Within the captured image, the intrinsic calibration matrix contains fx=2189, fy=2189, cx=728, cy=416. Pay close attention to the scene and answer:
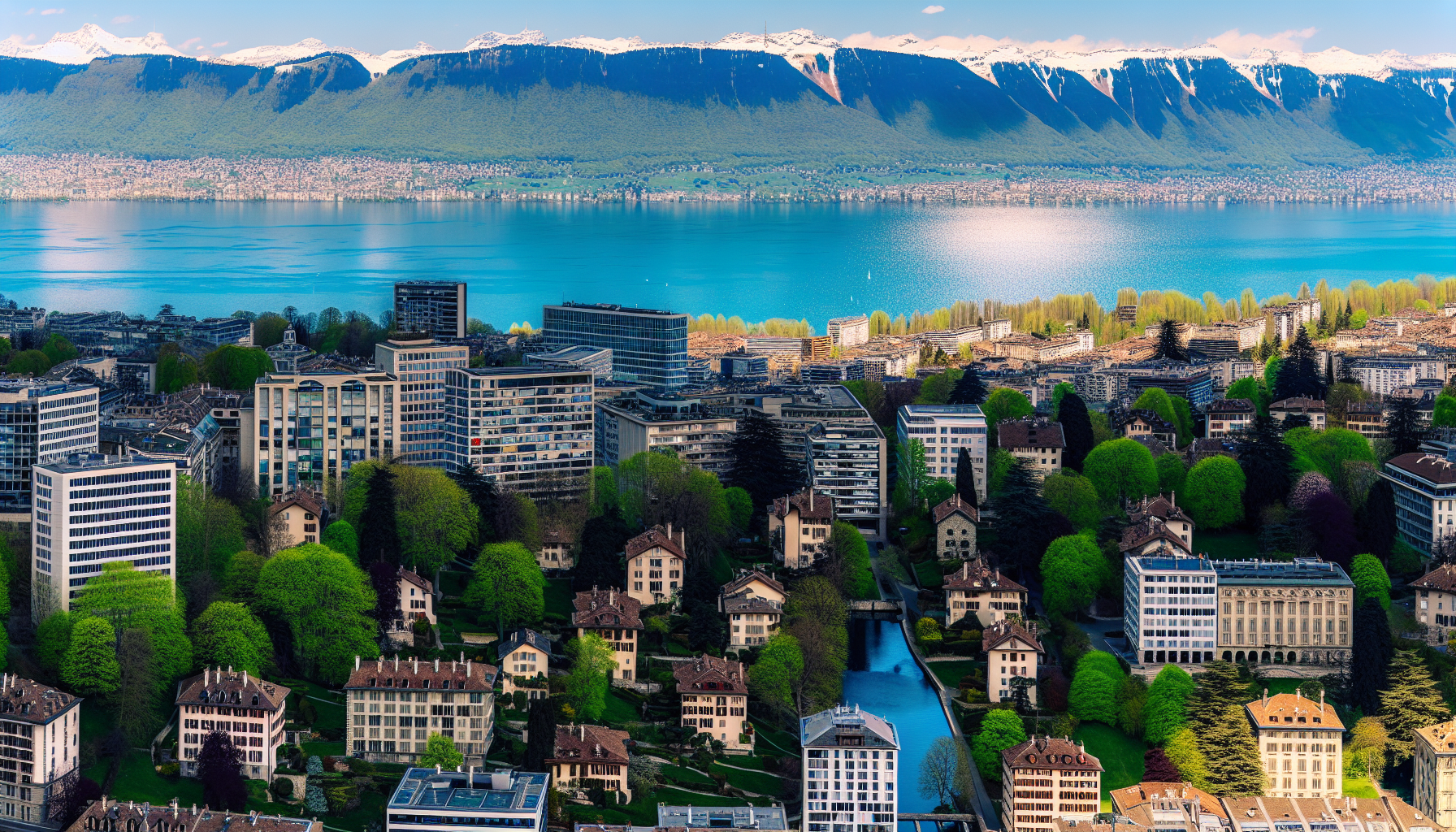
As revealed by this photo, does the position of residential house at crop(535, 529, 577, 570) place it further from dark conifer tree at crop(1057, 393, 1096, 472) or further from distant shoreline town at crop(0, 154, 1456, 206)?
distant shoreline town at crop(0, 154, 1456, 206)

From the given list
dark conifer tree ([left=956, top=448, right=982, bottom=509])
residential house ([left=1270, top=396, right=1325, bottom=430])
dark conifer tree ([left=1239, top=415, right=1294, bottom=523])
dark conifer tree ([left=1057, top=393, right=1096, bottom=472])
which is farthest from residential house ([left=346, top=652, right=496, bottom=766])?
residential house ([left=1270, top=396, right=1325, bottom=430])

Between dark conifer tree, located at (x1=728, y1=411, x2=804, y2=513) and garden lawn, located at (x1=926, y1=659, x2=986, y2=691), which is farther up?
dark conifer tree, located at (x1=728, y1=411, x2=804, y2=513)

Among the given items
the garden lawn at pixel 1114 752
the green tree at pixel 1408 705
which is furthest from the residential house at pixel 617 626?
the green tree at pixel 1408 705

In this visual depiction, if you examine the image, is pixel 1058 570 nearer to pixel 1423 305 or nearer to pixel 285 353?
pixel 285 353

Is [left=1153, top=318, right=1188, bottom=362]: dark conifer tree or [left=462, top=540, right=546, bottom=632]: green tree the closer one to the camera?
[left=462, top=540, right=546, bottom=632]: green tree

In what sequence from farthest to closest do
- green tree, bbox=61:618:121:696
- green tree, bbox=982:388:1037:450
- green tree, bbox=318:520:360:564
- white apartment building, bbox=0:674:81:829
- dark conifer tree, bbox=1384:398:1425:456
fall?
green tree, bbox=982:388:1037:450 < dark conifer tree, bbox=1384:398:1425:456 < green tree, bbox=318:520:360:564 < green tree, bbox=61:618:121:696 < white apartment building, bbox=0:674:81:829

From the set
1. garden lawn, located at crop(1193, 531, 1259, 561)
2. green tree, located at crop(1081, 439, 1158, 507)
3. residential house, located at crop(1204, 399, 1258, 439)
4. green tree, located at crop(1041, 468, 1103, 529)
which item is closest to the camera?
garden lawn, located at crop(1193, 531, 1259, 561)

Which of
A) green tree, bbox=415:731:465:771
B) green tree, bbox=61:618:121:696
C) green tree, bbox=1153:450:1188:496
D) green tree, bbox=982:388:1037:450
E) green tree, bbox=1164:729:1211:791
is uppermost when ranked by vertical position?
green tree, bbox=982:388:1037:450
